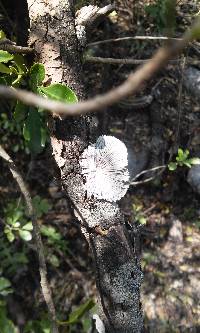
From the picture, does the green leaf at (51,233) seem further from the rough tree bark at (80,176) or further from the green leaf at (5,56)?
the green leaf at (5,56)

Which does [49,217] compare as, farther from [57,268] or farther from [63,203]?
[57,268]

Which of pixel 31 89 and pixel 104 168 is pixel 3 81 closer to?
pixel 31 89

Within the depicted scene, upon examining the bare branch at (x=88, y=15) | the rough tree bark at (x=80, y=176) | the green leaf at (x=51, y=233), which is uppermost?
the bare branch at (x=88, y=15)

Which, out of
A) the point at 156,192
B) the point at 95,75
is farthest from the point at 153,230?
the point at 95,75

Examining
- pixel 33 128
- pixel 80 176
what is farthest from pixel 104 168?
pixel 33 128

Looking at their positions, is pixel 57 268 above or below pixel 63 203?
below

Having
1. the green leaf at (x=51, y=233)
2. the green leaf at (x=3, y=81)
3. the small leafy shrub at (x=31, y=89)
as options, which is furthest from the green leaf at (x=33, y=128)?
the green leaf at (x=51, y=233)
